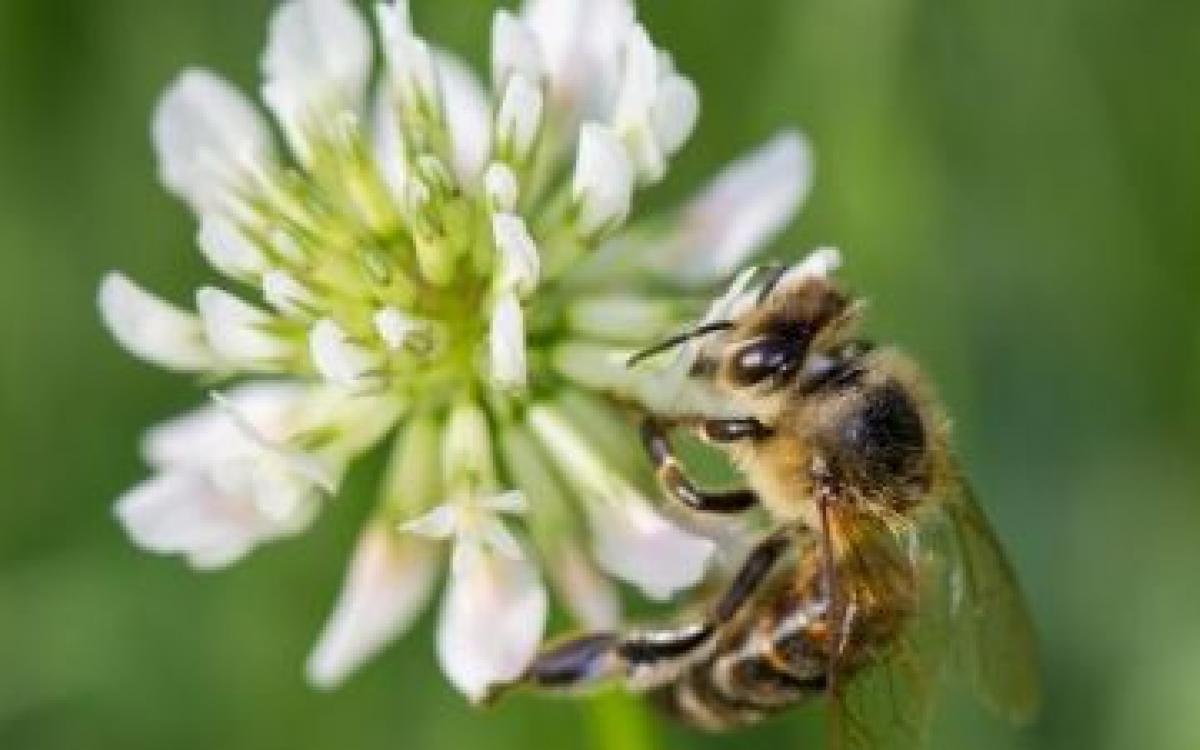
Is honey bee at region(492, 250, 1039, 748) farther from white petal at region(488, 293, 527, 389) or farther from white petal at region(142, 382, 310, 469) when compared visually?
white petal at region(142, 382, 310, 469)

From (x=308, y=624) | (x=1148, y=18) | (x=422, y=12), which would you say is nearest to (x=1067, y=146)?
(x=1148, y=18)

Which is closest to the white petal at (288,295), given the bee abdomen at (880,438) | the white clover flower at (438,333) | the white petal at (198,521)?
the white clover flower at (438,333)

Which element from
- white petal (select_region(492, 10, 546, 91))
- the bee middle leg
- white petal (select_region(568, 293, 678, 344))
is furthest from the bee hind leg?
white petal (select_region(492, 10, 546, 91))

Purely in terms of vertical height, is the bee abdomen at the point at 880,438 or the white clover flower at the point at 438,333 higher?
the white clover flower at the point at 438,333

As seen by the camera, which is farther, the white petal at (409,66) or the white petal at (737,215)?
the white petal at (737,215)

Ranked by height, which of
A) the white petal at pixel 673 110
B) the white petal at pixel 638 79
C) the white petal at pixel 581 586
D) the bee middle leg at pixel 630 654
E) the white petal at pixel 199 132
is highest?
the white petal at pixel 199 132

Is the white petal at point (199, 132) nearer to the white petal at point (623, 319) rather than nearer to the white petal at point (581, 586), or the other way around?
the white petal at point (623, 319)
